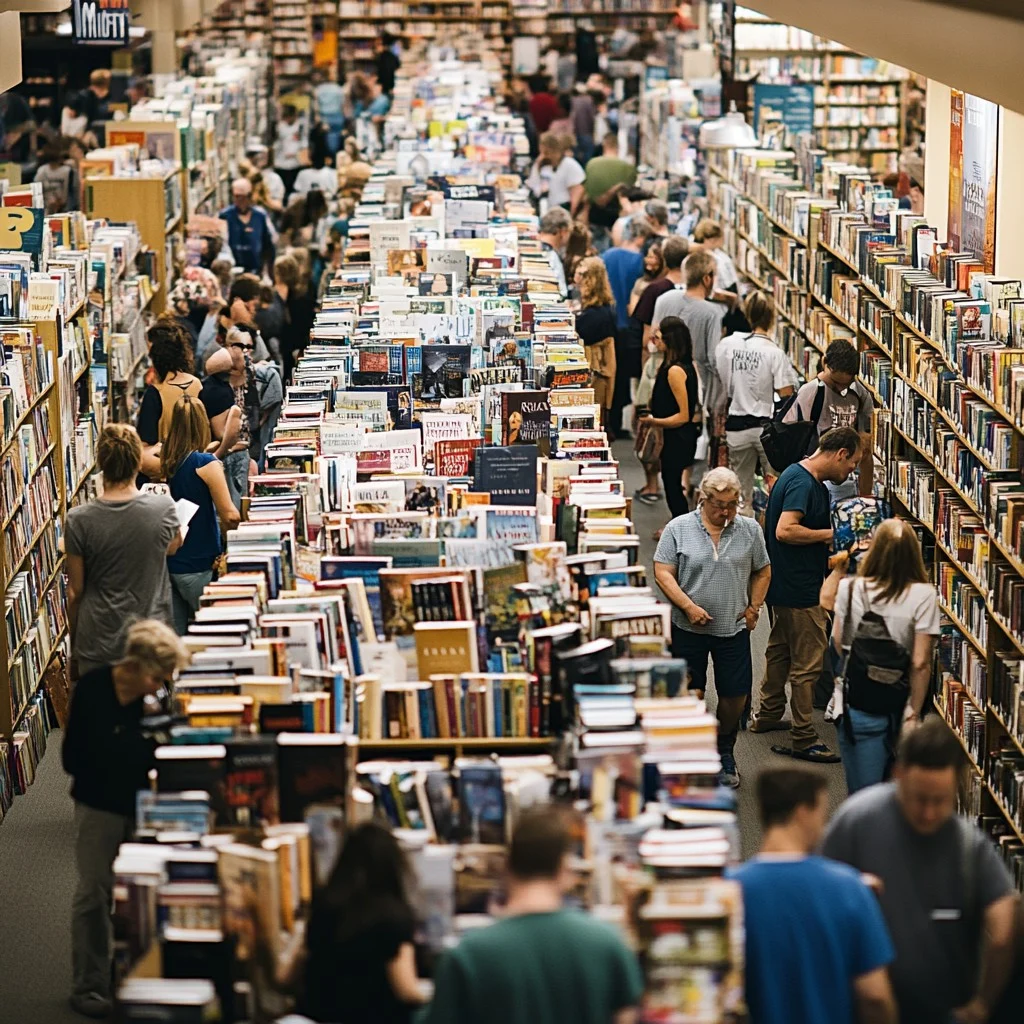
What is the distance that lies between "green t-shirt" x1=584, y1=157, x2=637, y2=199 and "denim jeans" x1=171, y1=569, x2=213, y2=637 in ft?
37.0

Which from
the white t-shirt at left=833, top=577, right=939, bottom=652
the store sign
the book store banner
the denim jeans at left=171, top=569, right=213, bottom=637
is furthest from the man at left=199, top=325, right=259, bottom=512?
the book store banner

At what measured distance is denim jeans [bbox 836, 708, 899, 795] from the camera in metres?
6.94

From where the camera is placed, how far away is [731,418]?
1130cm

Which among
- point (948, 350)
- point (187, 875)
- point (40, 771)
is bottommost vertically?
point (40, 771)

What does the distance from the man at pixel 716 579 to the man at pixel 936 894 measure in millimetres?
2914

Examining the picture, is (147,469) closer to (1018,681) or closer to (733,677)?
(733,677)

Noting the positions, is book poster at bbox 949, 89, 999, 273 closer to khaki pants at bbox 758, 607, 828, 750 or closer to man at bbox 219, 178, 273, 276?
khaki pants at bbox 758, 607, 828, 750

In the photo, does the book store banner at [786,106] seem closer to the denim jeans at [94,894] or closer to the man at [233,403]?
the man at [233,403]

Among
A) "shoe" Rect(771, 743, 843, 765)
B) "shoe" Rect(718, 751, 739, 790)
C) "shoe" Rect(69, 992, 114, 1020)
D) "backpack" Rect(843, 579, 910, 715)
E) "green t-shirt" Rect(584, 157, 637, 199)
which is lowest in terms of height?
"shoe" Rect(771, 743, 843, 765)

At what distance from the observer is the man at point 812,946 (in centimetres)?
446

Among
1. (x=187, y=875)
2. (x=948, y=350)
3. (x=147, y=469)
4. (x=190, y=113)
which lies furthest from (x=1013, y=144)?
(x=190, y=113)

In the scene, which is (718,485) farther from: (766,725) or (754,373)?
(754,373)

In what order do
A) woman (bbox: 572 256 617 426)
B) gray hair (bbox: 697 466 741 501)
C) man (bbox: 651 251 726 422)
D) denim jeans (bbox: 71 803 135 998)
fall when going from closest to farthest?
1. denim jeans (bbox: 71 803 135 998)
2. gray hair (bbox: 697 466 741 501)
3. man (bbox: 651 251 726 422)
4. woman (bbox: 572 256 617 426)

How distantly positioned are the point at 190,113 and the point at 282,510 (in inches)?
482
